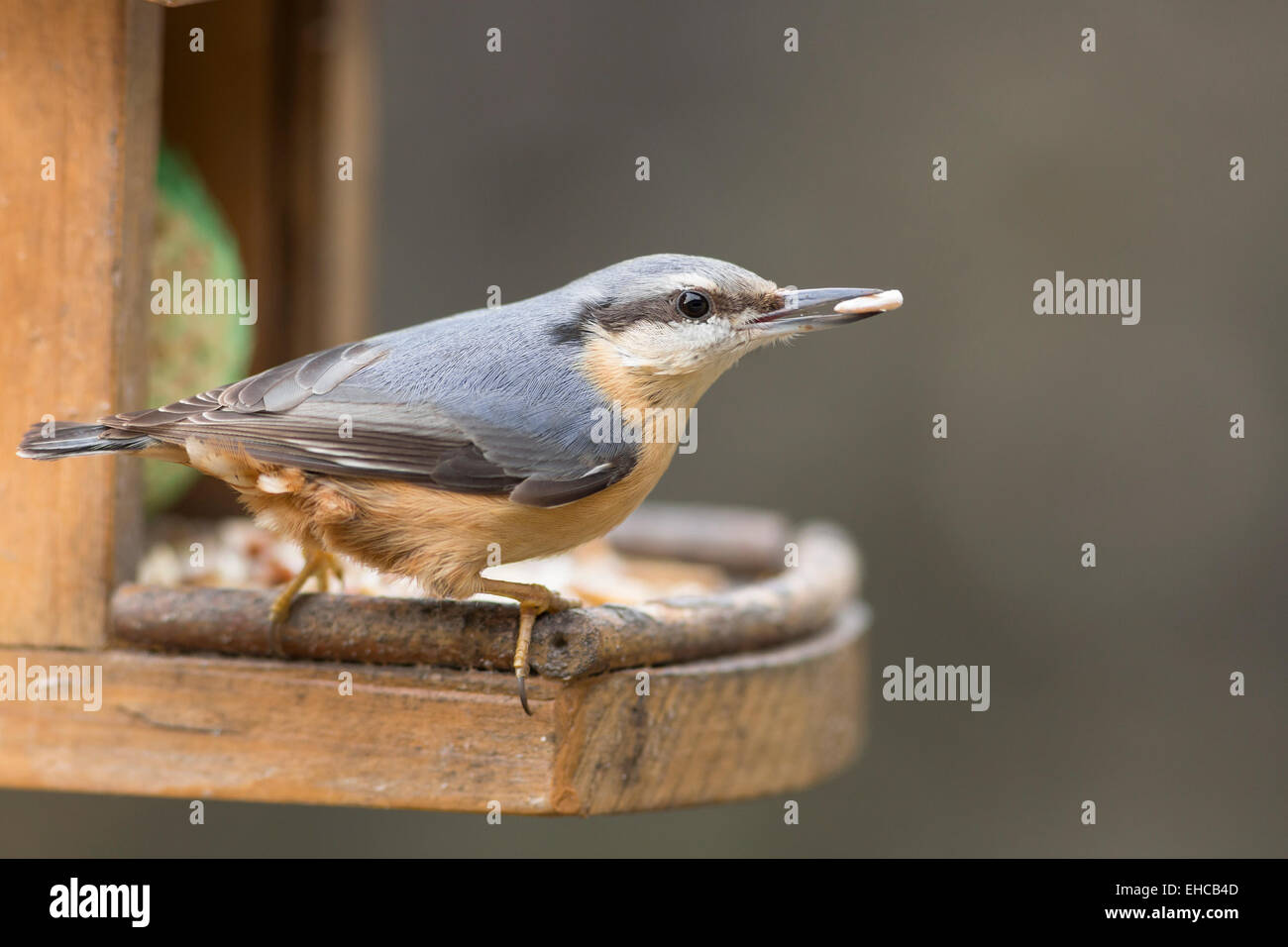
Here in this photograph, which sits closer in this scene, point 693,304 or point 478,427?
point 478,427

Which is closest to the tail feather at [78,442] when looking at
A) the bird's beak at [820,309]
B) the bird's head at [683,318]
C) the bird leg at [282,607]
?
the bird leg at [282,607]

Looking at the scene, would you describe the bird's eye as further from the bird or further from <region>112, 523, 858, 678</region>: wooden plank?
<region>112, 523, 858, 678</region>: wooden plank

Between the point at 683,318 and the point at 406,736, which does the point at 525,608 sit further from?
the point at 683,318

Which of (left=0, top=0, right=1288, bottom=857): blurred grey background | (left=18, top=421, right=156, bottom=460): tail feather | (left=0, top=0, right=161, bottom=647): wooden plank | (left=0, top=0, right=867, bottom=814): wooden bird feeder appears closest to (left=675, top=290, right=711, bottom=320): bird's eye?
(left=0, top=0, right=867, bottom=814): wooden bird feeder

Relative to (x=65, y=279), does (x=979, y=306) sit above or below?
above

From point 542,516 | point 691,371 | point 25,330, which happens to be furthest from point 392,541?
point 25,330

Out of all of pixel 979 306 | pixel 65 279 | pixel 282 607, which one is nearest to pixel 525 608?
pixel 282 607
